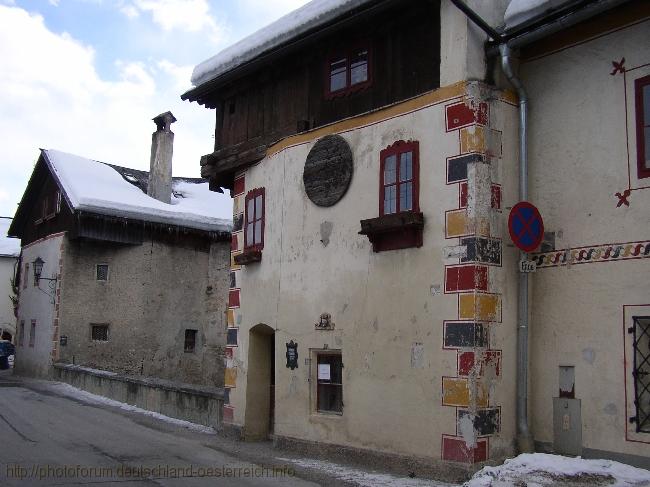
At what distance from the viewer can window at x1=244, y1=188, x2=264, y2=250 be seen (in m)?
13.0

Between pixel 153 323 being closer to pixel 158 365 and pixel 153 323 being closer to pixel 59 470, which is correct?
pixel 158 365

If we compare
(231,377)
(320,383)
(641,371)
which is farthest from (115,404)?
(641,371)

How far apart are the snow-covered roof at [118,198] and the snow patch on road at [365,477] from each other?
49.1ft

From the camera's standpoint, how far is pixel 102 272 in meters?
24.2

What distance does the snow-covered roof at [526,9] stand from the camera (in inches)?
337

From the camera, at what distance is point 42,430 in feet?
41.0

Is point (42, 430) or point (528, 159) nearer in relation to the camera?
point (528, 159)

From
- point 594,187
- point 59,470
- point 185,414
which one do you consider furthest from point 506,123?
point 185,414

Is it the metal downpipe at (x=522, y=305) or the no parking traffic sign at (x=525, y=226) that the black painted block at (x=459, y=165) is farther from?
the no parking traffic sign at (x=525, y=226)

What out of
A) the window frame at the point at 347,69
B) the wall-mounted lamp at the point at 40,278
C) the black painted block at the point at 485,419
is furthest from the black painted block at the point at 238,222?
the wall-mounted lamp at the point at 40,278

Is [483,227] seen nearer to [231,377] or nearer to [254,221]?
[254,221]

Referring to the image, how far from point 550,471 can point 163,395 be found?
1012 cm

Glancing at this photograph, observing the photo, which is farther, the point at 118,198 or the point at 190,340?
the point at 190,340

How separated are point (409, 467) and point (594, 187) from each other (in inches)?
170
